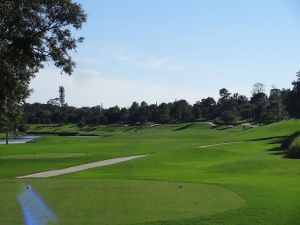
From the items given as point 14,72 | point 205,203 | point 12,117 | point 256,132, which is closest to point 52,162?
point 12,117

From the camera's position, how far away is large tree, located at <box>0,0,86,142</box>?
20031mm

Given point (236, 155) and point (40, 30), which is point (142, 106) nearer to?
point (236, 155)

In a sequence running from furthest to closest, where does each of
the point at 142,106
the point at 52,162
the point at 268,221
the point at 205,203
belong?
the point at 142,106 < the point at 52,162 < the point at 205,203 < the point at 268,221

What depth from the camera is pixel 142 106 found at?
184m

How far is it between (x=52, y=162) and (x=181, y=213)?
30.9 metres

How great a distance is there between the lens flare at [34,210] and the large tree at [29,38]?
647 centimetres

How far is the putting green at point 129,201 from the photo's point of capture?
12.2 meters

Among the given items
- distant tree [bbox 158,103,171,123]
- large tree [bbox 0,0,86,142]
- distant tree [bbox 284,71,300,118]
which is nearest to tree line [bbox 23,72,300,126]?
distant tree [bbox 158,103,171,123]

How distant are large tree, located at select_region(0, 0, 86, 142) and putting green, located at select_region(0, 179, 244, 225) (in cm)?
552

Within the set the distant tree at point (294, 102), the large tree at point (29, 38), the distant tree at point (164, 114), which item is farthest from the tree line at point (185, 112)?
the large tree at point (29, 38)

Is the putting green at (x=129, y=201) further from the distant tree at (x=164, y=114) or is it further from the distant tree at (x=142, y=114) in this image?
the distant tree at (x=164, y=114)

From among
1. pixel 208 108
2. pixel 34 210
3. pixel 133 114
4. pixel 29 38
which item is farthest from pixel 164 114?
pixel 34 210

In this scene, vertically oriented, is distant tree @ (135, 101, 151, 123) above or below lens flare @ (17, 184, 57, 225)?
above

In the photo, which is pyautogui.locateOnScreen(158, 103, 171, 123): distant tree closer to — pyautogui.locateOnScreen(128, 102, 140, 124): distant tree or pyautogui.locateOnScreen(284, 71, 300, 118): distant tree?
pyautogui.locateOnScreen(128, 102, 140, 124): distant tree
